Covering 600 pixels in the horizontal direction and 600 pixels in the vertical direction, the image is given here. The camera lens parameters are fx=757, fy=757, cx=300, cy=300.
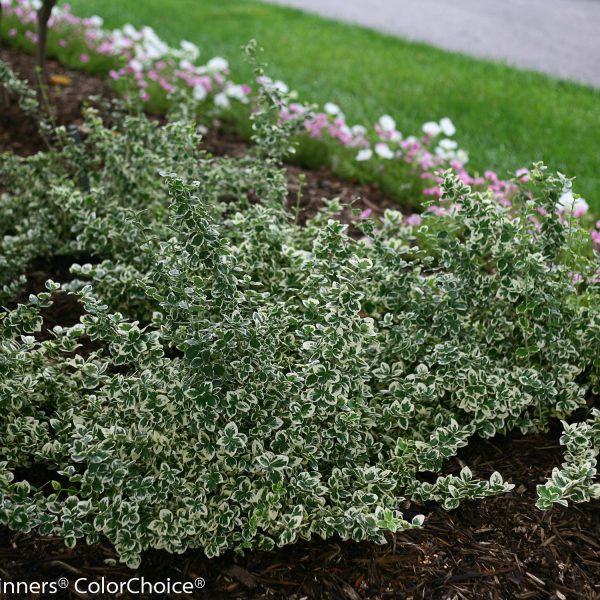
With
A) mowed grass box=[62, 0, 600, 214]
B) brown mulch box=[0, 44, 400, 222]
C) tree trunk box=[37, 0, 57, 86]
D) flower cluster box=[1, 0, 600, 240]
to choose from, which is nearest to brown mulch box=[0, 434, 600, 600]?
flower cluster box=[1, 0, 600, 240]

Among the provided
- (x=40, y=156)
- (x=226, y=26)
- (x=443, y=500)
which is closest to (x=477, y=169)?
(x=40, y=156)

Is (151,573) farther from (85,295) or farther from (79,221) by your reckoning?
(79,221)

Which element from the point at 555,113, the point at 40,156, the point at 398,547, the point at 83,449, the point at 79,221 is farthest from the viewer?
the point at 555,113

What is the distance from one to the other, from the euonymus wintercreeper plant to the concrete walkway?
554 centimetres

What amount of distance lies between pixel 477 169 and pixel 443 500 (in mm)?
3305

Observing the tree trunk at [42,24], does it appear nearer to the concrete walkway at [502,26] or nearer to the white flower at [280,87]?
the white flower at [280,87]

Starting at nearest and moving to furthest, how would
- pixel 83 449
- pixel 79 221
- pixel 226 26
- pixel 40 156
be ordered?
pixel 83 449 < pixel 79 221 < pixel 40 156 < pixel 226 26

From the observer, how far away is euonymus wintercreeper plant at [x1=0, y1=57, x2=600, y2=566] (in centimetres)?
217

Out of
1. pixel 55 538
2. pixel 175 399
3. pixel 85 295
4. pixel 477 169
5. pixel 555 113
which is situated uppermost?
pixel 555 113

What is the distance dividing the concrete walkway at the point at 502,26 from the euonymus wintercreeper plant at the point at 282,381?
5535 millimetres

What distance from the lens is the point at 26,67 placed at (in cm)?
654

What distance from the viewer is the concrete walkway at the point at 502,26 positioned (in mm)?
8359

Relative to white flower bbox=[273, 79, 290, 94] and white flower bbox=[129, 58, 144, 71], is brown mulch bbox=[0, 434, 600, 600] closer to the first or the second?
white flower bbox=[273, 79, 290, 94]

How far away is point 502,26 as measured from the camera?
980 cm
